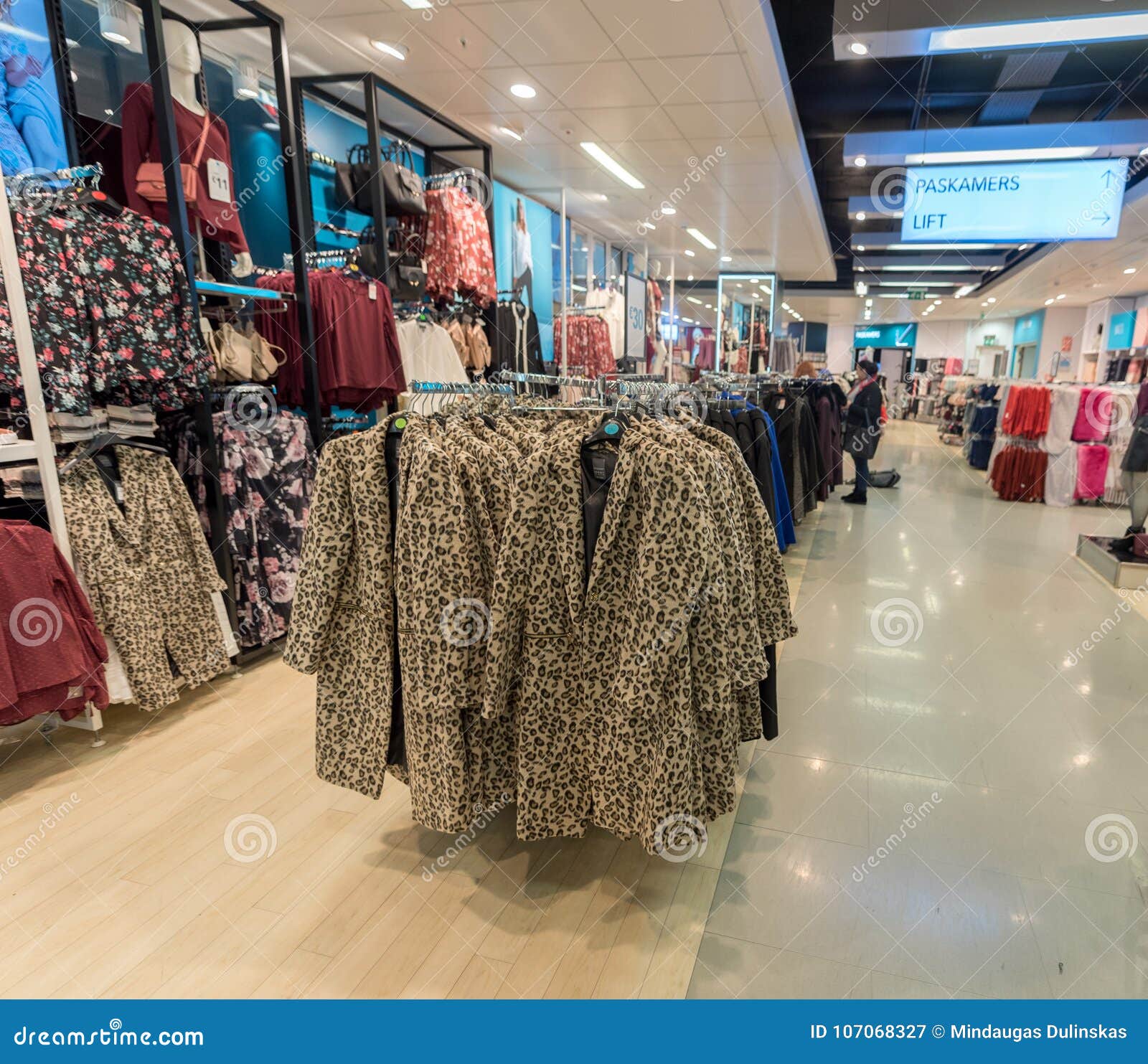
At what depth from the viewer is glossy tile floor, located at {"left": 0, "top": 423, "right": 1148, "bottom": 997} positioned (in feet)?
6.10

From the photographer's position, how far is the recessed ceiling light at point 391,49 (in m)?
4.11

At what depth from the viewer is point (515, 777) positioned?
2.03m

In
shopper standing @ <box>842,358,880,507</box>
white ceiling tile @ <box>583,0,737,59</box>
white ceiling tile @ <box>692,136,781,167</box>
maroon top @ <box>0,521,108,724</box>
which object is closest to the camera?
maroon top @ <box>0,521,108,724</box>

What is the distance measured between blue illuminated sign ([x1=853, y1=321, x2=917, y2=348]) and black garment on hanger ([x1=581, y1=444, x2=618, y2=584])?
27.5m

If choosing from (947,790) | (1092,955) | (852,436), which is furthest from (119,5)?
(852,436)

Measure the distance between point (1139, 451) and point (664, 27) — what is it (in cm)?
501

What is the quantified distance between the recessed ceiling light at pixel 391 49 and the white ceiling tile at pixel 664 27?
4.05ft

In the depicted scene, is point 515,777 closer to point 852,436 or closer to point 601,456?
point 601,456

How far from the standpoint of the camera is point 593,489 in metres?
1.82

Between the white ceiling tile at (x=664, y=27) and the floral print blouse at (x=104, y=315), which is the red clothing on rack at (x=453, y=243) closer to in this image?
the white ceiling tile at (x=664, y=27)

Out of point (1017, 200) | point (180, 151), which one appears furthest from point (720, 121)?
point (180, 151)

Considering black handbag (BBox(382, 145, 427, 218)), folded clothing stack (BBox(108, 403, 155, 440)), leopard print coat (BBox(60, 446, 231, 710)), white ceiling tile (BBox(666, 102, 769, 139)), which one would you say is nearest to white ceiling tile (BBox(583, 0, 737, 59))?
white ceiling tile (BBox(666, 102, 769, 139))

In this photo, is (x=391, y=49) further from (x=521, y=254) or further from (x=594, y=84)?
(x=521, y=254)

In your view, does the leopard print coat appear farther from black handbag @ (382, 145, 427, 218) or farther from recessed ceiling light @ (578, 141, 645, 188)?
recessed ceiling light @ (578, 141, 645, 188)
